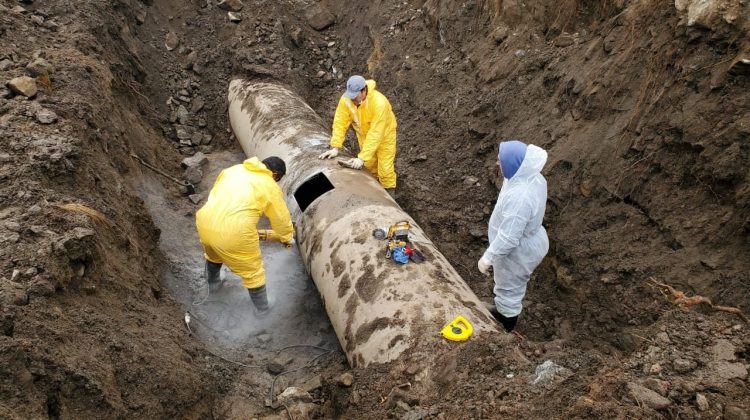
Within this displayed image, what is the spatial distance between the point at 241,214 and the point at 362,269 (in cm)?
114

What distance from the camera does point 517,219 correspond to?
3.81 meters

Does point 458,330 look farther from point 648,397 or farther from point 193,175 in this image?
point 193,175

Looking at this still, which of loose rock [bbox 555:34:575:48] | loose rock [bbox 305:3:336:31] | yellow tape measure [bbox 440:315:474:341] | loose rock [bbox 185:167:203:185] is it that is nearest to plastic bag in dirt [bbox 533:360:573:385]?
yellow tape measure [bbox 440:315:474:341]

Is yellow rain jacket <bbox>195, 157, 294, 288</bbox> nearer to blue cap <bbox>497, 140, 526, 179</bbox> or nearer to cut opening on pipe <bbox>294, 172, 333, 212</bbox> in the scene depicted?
cut opening on pipe <bbox>294, 172, 333, 212</bbox>

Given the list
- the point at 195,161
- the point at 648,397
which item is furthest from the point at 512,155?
the point at 195,161

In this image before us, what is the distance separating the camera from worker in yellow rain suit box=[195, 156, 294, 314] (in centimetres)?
428

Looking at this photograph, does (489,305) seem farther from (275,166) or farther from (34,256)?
(34,256)

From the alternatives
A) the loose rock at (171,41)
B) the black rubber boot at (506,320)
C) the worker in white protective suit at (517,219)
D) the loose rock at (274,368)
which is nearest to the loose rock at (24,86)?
the loose rock at (274,368)

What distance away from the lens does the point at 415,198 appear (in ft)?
20.9

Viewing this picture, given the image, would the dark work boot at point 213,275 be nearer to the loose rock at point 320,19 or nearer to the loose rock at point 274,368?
the loose rock at point 274,368

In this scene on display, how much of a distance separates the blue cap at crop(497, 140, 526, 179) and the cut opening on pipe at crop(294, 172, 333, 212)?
2012 mm

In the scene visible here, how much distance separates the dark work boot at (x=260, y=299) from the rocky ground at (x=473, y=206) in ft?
2.20

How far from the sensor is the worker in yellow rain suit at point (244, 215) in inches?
169

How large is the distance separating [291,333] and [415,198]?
7.87ft
